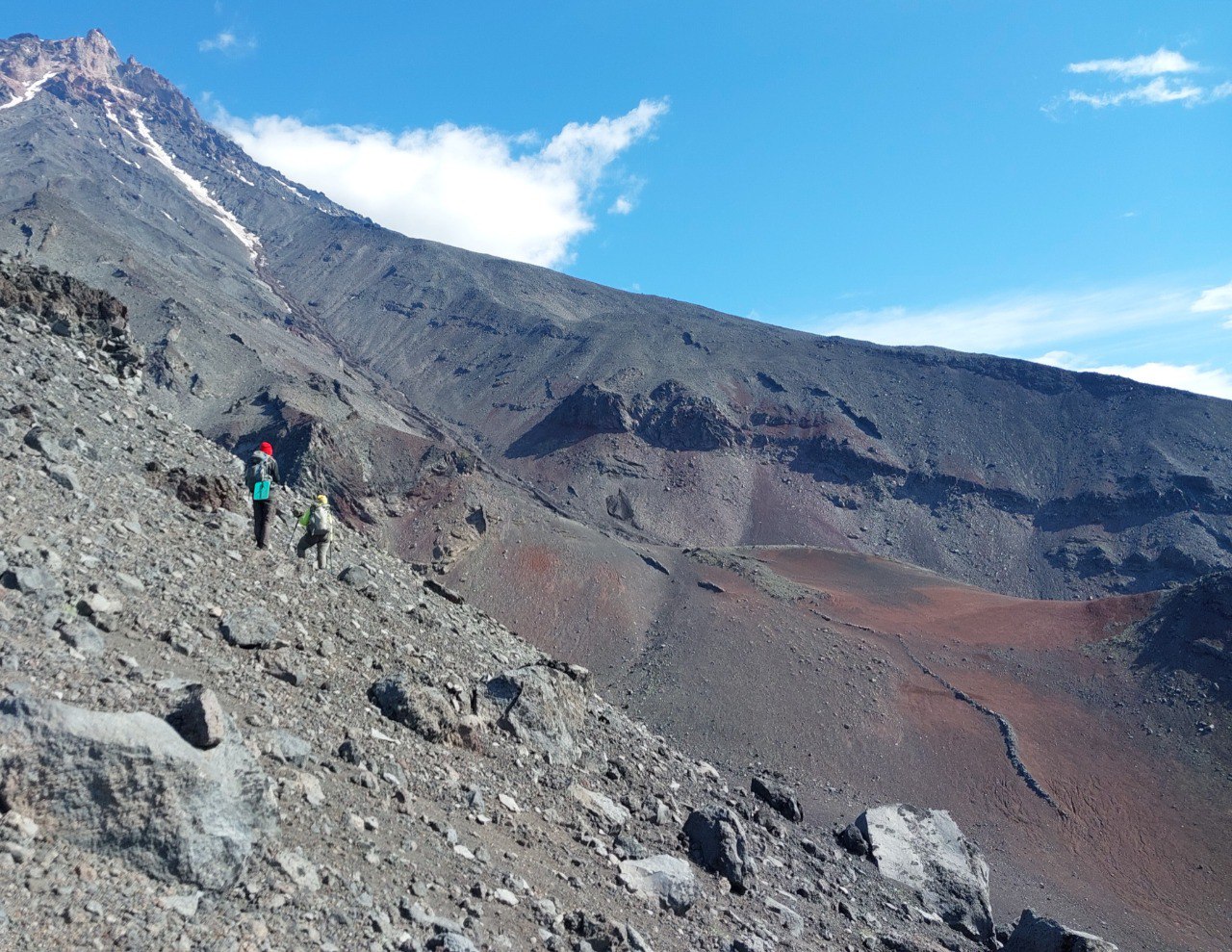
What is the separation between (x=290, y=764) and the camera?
20.5ft

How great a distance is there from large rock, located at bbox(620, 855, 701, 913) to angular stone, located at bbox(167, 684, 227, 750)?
4.98m

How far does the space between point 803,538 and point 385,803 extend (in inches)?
1994

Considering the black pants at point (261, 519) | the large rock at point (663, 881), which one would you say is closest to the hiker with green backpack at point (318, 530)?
the black pants at point (261, 519)

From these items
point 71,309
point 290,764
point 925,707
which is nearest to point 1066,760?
point 925,707

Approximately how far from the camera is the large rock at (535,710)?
33.5ft

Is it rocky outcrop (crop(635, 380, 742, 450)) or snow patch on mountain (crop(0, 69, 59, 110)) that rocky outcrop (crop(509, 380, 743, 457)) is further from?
snow patch on mountain (crop(0, 69, 59, 110))

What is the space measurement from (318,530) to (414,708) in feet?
12.2

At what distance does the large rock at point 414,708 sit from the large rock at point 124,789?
3546 millimetres

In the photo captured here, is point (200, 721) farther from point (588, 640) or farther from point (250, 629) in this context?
point (588, 640)

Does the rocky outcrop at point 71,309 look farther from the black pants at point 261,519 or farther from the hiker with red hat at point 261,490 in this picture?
the black pants at point 261,519

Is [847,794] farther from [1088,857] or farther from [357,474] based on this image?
[357,474]

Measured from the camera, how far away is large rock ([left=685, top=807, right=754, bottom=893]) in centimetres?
998

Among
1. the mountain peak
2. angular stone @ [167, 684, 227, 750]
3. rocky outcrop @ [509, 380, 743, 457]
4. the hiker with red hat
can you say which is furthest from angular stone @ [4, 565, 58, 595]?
the mountain peak

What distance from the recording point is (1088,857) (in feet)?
68.6
